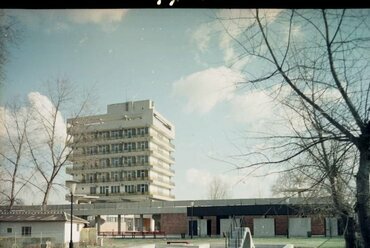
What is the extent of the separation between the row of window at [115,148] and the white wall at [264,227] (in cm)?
382

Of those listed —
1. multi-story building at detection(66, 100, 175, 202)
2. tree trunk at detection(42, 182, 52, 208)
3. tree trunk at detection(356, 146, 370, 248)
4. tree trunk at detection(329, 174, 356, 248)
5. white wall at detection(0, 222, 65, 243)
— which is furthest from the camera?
white wall at detection(0, 222, 65, 243)

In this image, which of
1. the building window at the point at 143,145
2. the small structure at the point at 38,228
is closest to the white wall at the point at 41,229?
the small structure at the point at 38,228

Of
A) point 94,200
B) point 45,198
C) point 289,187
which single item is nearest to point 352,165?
point 289,187

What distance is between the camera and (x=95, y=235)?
9203 millimetres

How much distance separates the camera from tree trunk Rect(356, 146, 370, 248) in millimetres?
2656

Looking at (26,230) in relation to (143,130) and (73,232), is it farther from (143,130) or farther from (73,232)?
(143,130)

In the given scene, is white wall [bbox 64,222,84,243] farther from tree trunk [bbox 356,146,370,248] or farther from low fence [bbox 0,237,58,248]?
tree trunk [bbox 356,146,370,248]

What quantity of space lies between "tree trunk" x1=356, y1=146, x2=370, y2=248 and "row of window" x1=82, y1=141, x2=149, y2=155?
17.8 ft

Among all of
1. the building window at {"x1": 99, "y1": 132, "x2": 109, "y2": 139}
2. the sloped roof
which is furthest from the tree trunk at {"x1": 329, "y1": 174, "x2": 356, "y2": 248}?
the sloped roof

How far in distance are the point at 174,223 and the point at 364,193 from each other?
38.1ft

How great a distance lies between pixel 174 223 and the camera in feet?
45.4

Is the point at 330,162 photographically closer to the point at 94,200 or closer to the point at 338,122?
the point at 338,122

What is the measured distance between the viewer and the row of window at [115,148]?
7486mm

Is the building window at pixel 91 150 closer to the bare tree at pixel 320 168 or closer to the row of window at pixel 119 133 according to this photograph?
the row of window at pixel 119 133
